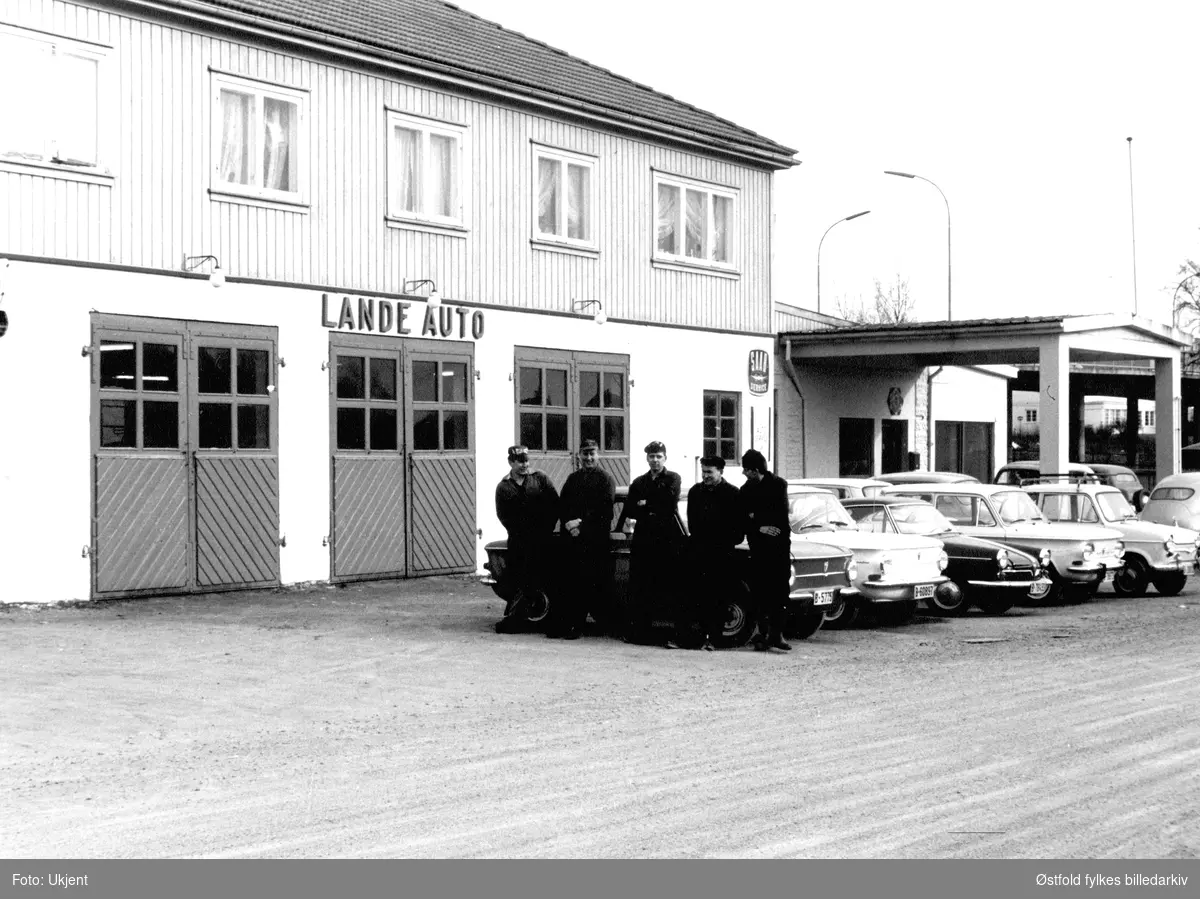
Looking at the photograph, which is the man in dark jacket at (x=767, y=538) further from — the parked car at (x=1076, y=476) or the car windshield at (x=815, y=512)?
the parked car at (x=1076, y=476)

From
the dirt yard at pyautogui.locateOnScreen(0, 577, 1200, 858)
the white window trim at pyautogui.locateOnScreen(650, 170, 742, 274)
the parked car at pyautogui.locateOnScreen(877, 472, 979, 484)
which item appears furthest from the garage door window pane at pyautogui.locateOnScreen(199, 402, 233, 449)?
the parked car at pyautogui.locateOnScreen(877, 472, 979, 484)

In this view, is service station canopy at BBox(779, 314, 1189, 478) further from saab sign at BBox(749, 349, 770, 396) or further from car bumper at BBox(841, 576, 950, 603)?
car bumper at BBox(841, 576, 950, 603)

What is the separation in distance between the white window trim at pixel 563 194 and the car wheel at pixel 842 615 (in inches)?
319

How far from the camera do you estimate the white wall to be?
54.4 ft

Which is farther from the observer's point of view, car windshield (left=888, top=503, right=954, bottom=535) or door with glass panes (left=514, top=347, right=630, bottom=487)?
door with glass panes (left=514, top=347, right=630, bottom=487)

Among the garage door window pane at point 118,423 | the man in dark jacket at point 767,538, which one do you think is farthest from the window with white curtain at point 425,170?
the man in dark jacket at point 767,538

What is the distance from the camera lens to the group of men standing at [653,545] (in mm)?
14055

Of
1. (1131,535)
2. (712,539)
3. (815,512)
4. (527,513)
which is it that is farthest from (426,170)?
(1131,535)

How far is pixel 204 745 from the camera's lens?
375 inches

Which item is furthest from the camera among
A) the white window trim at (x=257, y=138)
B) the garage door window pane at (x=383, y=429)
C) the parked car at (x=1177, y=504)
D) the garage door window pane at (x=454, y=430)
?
the parked car at (x=1177, y=504)

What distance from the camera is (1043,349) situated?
28047 mm

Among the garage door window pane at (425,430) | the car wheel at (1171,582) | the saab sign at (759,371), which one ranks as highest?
the saab sign at (759,371)

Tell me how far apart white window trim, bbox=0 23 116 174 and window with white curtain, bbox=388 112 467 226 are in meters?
4.14
